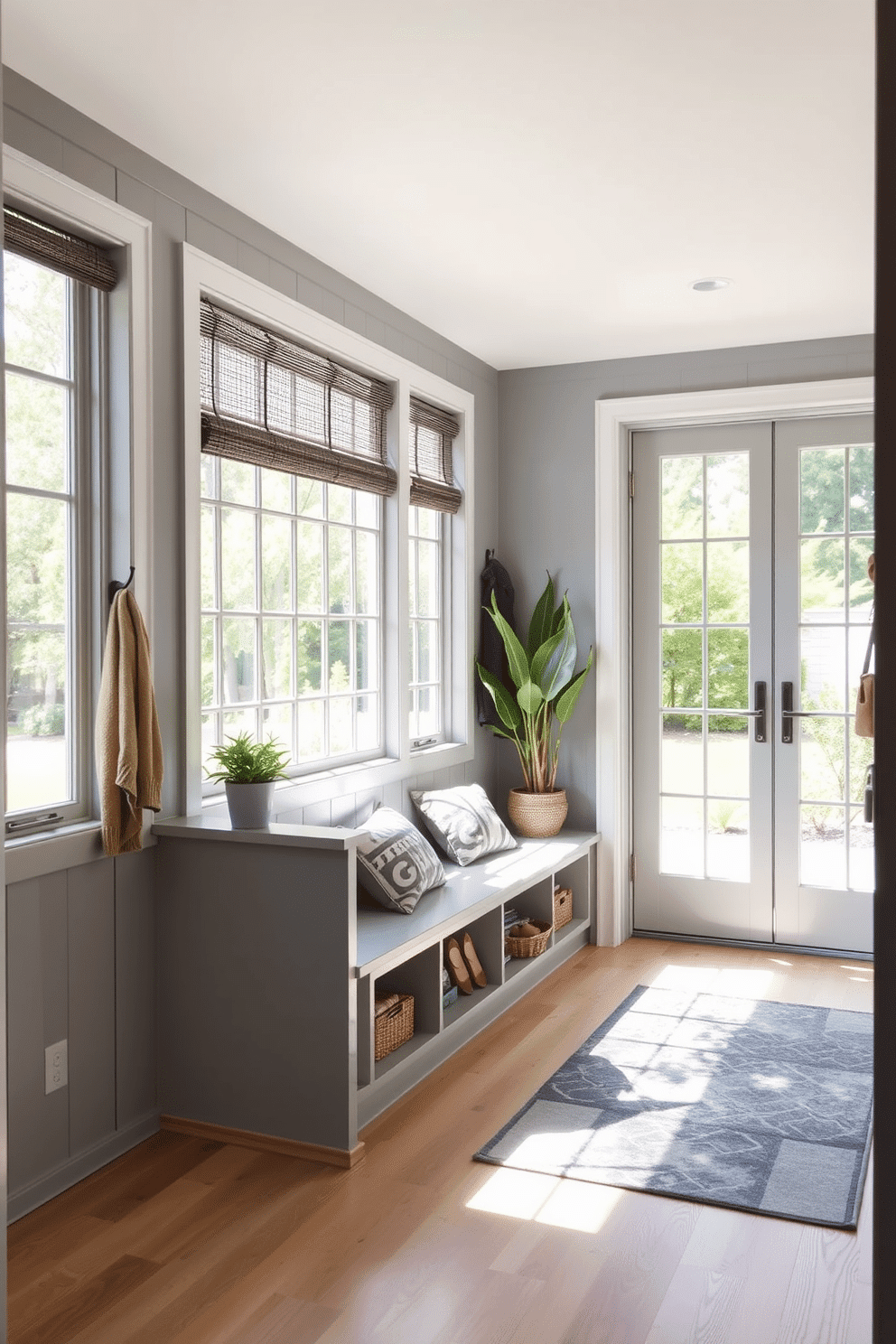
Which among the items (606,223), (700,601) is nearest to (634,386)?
(700,601)

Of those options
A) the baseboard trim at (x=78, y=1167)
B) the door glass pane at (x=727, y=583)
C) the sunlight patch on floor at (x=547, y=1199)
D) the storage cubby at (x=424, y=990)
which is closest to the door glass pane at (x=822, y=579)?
the door glass pane at (x=727, y=583)

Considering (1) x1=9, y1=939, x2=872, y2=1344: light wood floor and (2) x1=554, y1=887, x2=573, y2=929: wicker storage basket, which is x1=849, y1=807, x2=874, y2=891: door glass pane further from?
(1) x1=9, y1=939, x2=872, y2=1344: light wood floor

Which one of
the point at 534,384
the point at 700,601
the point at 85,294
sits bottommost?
the point at 700,601

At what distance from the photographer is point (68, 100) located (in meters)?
2.55

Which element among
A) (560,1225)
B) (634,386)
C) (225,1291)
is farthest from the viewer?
(634,386)

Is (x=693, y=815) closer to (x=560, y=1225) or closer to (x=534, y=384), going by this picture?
(x=534, y=384)

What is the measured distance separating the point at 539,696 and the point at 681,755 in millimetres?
797

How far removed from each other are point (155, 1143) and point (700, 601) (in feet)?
10.6

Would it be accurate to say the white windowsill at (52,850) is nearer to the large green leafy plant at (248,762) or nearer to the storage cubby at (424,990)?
the large green leafy plant at (248,762)

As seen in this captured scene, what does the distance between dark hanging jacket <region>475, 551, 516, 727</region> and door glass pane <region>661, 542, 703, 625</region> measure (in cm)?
73

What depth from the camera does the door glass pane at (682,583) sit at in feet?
16.2

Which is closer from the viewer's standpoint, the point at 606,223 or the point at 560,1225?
the point at 560,1225

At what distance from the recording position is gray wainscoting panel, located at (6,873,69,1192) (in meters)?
2.46

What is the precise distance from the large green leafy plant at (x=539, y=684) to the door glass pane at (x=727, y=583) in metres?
0.60
